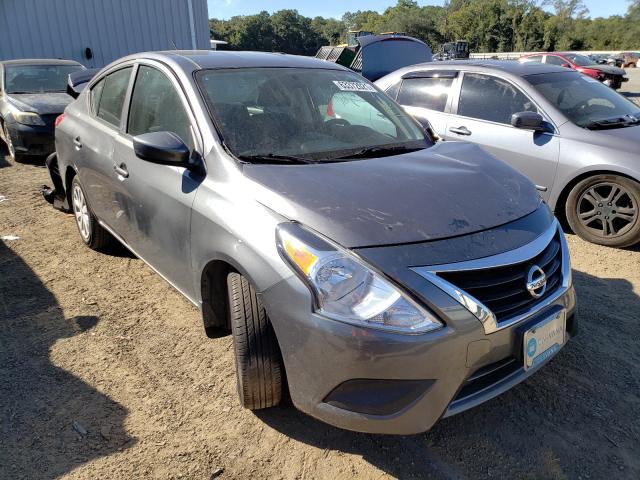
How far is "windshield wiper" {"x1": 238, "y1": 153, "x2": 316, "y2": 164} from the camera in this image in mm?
2401

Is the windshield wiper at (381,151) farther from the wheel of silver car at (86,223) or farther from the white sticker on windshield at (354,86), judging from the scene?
the wheel of silver car at (86,223)

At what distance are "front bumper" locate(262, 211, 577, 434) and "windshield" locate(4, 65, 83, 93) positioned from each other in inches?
327

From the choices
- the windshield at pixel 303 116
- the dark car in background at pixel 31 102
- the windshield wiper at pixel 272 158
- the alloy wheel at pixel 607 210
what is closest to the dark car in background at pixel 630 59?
the alloy wheel at pixel 607 210

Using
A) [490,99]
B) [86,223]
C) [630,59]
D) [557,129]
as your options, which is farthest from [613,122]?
[630,59]

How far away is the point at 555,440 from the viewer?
7.28 feet

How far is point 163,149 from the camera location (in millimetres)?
2373

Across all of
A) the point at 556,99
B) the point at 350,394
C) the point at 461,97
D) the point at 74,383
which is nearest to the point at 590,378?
the point at 350,394

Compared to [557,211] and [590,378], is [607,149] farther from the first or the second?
[590,378]

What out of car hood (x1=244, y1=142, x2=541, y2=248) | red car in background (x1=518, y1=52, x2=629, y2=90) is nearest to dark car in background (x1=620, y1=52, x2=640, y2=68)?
red car in background (x1=518, y1=52, x2=629, y2=90)

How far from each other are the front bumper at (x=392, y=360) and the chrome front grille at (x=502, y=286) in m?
0.05

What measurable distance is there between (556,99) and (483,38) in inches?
3216

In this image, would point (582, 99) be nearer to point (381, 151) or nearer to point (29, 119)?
point (381, 151)

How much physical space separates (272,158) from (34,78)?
26.3 feet

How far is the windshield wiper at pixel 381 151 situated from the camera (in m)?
2.63
